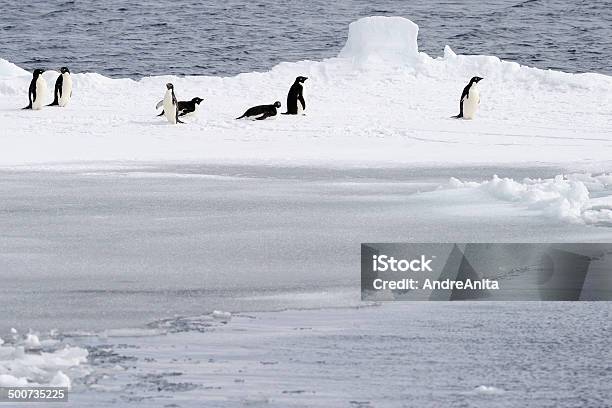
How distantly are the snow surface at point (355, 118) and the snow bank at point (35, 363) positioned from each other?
7902 millimetres

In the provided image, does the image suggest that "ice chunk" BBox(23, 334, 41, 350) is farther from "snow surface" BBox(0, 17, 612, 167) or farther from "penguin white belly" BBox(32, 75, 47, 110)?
"penguin white belly" BBox(32, 75, 47, 110)

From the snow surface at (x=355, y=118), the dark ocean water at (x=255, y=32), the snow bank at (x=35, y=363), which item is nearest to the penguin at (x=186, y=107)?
the snow surface at (x=355, y=118)

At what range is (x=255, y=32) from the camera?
145 feet

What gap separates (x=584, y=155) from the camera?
A: 48.8ft

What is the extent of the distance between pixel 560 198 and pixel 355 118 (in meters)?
8.89

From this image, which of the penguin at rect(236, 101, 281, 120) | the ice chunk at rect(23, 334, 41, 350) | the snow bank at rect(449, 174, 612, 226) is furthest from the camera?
the penguin at rect(236, 101, 281, 120)

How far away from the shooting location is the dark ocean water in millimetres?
37250

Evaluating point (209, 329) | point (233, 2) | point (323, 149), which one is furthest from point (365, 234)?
point (233, 2)

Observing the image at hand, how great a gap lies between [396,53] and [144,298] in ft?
60.8

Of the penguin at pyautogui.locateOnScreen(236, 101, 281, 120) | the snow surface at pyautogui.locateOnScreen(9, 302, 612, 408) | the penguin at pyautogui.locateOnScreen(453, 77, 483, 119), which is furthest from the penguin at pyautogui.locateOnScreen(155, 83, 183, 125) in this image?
the snow surface at pyautogui.locateOnScreen(9, 302, 612, 408)

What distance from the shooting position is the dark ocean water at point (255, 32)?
3725 centimetres

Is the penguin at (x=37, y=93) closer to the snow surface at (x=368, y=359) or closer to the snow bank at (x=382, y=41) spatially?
the snow bank at (x=382, y=41)

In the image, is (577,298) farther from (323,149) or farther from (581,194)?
(323,149)

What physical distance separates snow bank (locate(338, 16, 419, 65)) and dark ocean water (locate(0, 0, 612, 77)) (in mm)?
9304
